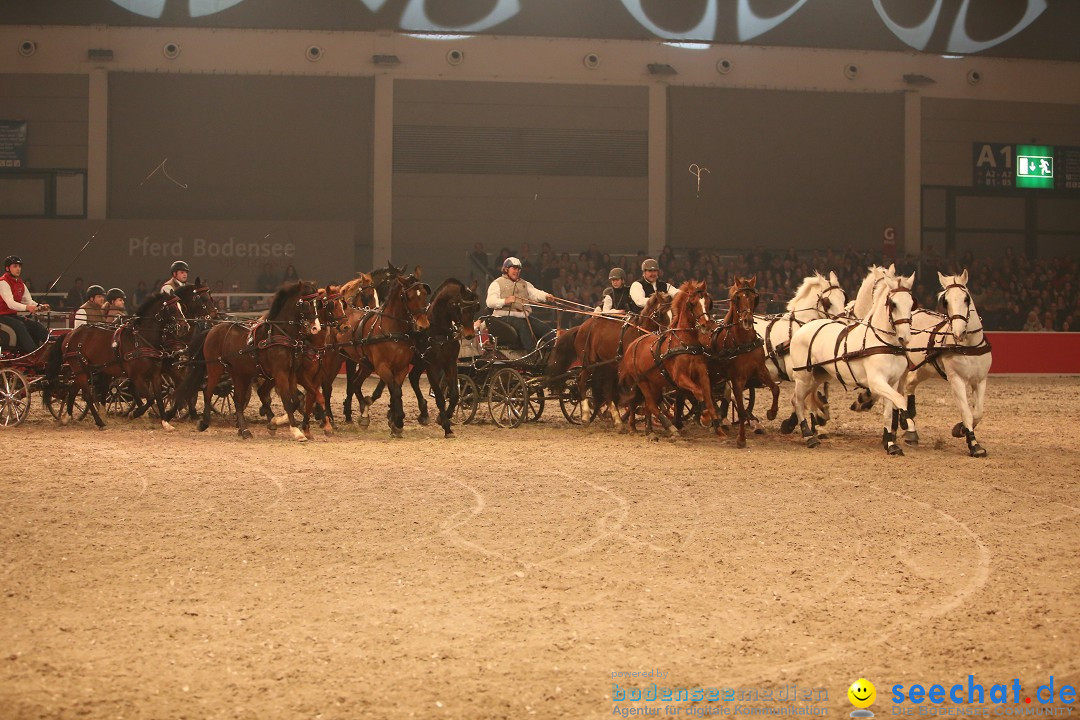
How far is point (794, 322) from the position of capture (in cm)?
1406

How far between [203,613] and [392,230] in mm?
21557

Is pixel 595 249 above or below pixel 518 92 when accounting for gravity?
below

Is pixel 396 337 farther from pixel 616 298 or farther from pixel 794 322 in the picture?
pixel 794 322

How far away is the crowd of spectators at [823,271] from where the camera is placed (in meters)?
25.6

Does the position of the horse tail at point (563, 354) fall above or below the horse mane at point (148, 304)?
below

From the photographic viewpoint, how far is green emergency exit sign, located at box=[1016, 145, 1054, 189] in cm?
2923

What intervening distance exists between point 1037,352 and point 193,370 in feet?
59.8

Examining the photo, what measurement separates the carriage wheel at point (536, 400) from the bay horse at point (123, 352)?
4742mm

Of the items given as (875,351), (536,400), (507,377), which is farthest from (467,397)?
(875,351)

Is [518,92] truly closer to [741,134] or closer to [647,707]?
[741,134]

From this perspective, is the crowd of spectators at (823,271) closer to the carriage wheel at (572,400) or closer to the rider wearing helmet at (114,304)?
the carriage wheel at (572,400)

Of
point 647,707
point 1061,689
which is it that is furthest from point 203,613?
point 1061,689

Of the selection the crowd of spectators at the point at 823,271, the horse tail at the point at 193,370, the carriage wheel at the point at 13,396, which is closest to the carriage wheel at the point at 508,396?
the horse tail at the point at 193,370

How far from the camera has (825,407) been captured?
46.8ft
